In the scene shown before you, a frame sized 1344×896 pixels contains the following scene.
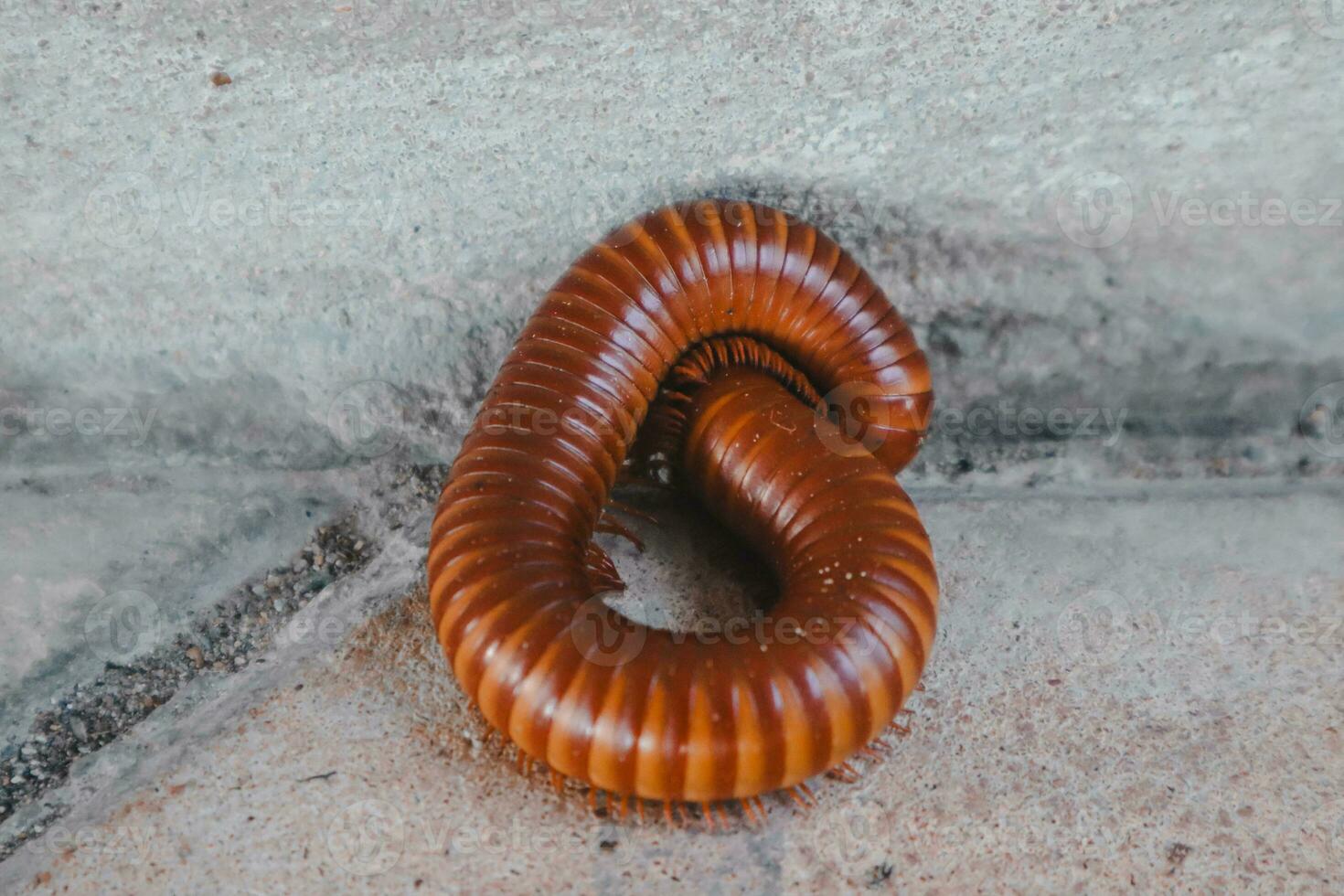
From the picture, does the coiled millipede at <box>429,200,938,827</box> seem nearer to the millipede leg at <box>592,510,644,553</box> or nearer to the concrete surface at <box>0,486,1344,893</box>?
the millipede leg at <box>592,510,644,553</box>

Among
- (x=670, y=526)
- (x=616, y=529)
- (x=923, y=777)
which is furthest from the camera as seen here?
(x=670, y=526)

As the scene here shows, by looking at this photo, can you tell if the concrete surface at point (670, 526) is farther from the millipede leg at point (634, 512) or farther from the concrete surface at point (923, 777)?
the millipede leg at point (634, 512)

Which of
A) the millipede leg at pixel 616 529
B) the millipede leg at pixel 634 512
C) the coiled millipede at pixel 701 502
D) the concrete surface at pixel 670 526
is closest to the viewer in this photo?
the coiled millipede at pixel 701 502

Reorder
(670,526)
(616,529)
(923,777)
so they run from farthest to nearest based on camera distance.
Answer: (670,526)
(616,529)
(923,777)

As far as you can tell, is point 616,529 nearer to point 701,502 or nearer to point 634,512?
point 634,512

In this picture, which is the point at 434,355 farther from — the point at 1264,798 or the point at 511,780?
the point at 1264,798

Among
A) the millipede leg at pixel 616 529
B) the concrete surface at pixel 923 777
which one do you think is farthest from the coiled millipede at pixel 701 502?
the concrete surface at pixel 923 777

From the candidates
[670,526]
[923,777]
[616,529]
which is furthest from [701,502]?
[923,777]

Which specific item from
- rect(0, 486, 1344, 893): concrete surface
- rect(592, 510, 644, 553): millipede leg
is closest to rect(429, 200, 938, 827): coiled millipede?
rect(592, 510, 644, 553): millipede leg
